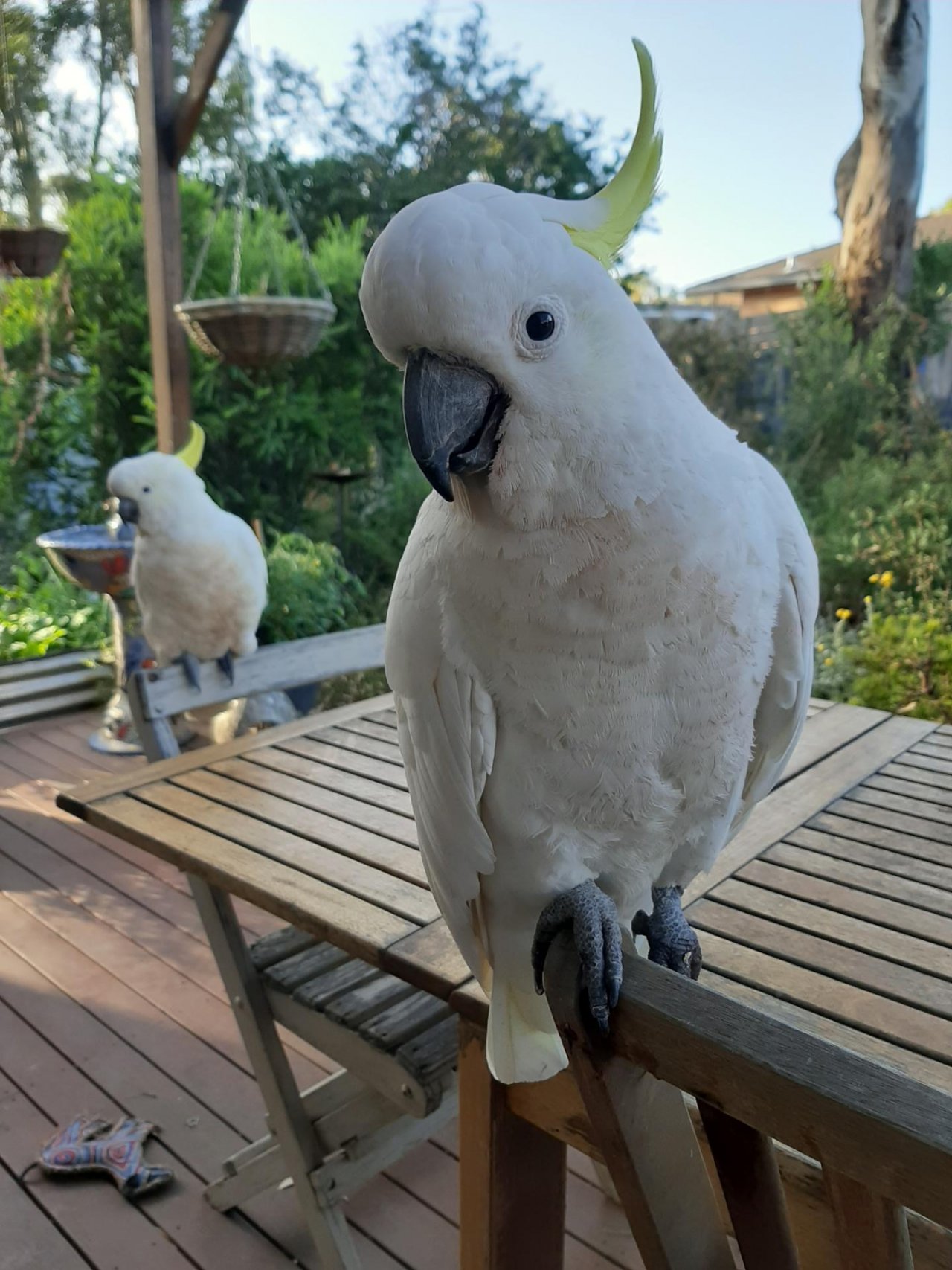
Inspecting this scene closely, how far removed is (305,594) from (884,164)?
3776mm

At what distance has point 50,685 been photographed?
14.1 feet

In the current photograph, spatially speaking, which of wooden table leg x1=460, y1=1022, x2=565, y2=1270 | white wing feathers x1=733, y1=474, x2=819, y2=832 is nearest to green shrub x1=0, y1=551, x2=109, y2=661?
wooden table leg x1=460, y1=1022, x2=565, y2=1270

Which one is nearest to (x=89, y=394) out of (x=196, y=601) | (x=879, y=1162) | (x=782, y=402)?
(x=196, y=601)

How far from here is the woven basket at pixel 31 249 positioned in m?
3.78

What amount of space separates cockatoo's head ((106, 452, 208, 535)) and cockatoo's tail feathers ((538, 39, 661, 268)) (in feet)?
6.72

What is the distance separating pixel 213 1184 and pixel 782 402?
16.3ft

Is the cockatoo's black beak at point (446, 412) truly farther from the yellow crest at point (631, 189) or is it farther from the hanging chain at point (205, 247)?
the hanging chain at point (205, 247)

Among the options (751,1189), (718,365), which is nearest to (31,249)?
(718,365)

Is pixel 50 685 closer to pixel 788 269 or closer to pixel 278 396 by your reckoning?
pixel 278 396

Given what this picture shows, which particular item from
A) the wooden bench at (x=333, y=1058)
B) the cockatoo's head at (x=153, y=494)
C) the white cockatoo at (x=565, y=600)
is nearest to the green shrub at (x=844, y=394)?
the cockatoo's head at (x=153, y=494)

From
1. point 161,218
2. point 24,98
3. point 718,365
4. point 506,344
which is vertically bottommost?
point 718,365

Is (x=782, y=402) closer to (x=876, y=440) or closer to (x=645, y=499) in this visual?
(x=876, y=440)

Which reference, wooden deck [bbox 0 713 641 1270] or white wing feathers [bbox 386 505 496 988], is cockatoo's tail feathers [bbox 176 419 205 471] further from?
white wing feathers [bbox 386 505 496 988]

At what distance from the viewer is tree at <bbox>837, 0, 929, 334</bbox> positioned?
188 inches
